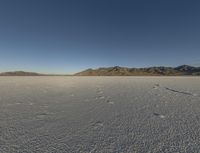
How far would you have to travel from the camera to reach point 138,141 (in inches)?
115

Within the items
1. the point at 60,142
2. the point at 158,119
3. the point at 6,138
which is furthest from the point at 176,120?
the point at 6,138

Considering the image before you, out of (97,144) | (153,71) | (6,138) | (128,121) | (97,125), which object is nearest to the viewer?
(97,144)

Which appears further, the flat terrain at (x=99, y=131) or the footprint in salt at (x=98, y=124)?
the footprint in salt at (x=98, y=124)

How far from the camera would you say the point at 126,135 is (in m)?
3.21

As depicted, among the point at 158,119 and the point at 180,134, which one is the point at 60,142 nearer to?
the point at 180,134

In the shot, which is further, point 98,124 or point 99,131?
point 98,124

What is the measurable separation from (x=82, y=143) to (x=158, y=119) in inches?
82.4

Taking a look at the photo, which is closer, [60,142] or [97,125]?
[60,142]

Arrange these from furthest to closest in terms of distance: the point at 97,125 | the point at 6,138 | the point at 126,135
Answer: the point at 97,125 → the point at 126,135 → the point at 6,138

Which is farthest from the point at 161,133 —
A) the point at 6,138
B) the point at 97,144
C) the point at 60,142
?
the point at 6,138

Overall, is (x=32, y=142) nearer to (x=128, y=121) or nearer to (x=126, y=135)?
(x=126, y=135)

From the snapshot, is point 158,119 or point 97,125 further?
point 158,119

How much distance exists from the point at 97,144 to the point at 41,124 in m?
1.53

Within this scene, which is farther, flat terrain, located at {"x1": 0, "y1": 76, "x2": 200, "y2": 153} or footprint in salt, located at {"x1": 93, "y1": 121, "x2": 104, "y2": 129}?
footprint in salt, located at {"x1": 93, "y1": 121, "x2": 104, "y2": 129}
